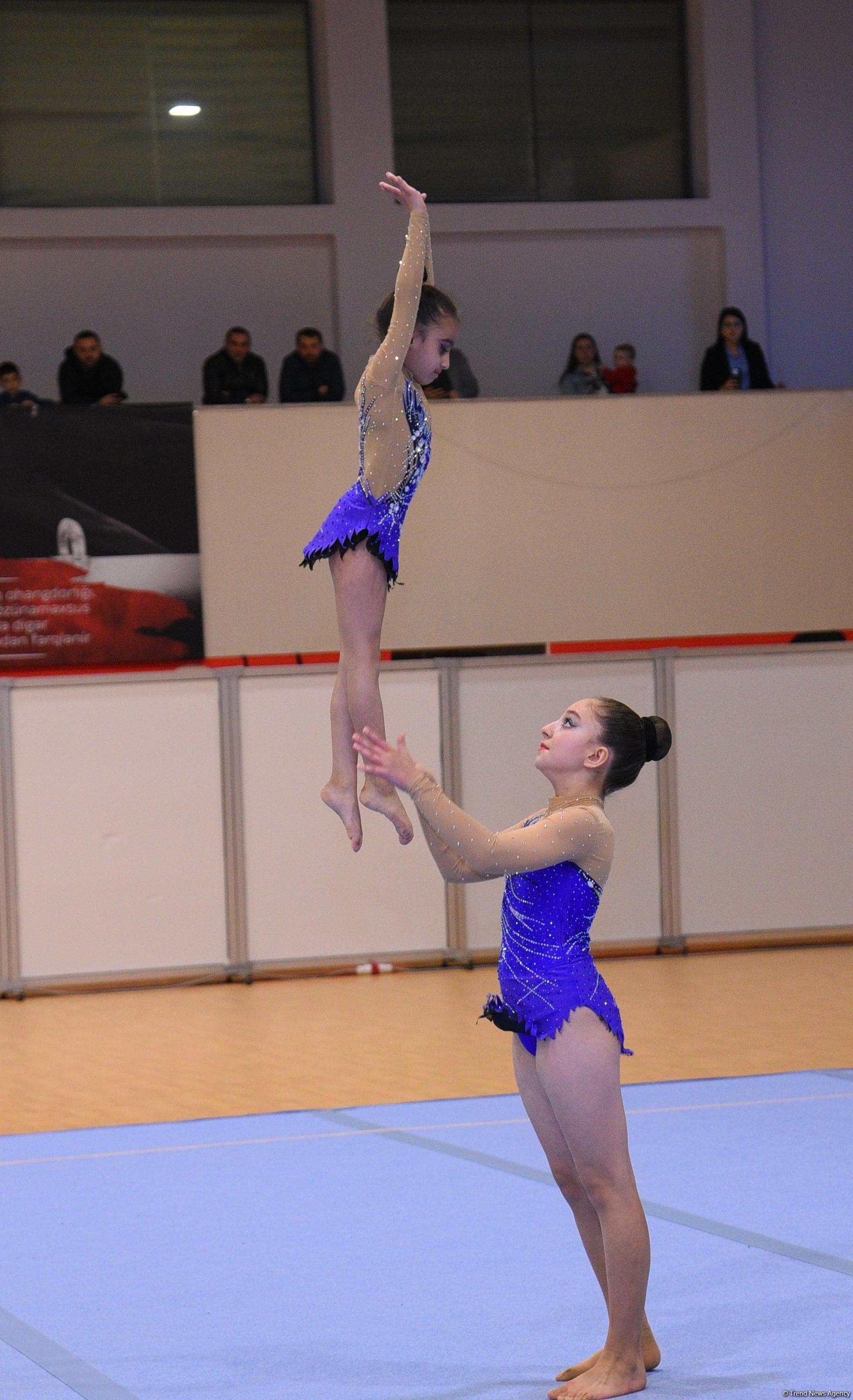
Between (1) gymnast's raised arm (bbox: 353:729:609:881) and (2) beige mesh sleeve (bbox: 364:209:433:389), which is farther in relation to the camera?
(2) beige mesh sleeve (bbox: 364:209:433:389)

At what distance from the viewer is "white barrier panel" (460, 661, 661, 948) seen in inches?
358

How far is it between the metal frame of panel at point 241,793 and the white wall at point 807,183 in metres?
5.08

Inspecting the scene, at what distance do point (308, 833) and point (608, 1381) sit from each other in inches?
232

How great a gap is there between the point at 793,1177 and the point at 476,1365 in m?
1.67

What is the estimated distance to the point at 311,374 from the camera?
36.4 ft

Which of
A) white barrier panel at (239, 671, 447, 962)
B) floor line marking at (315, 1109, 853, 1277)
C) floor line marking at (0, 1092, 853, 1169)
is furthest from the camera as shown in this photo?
white barrier panel at (239, 671, 447, 962)

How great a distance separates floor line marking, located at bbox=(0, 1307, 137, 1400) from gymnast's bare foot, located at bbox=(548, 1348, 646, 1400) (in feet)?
2.71

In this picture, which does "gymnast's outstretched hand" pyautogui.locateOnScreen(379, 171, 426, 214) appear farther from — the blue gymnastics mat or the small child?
the small child

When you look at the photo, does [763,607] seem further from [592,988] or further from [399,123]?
[592,988]

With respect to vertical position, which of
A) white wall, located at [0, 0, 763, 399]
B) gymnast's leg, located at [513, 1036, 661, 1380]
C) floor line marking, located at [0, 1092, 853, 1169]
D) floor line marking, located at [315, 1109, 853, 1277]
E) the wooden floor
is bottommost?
the wooden floor

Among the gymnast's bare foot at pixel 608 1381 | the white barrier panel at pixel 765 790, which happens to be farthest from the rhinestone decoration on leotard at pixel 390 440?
the white barrier panel at pixel 765 790

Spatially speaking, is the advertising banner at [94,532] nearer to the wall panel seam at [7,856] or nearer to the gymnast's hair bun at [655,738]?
the wall panel seam at [7,856]

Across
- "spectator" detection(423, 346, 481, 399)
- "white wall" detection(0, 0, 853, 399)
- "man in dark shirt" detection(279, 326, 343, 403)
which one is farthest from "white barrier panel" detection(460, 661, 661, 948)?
"white wall" detection(0, 0, 853, 399)

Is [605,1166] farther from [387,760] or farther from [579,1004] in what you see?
[387,760]
